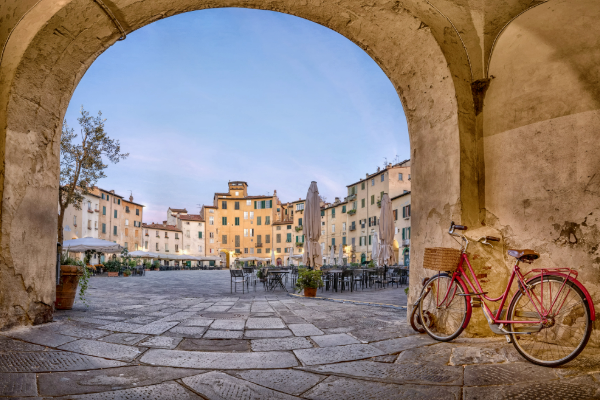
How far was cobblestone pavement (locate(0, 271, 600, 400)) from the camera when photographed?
2.16 m

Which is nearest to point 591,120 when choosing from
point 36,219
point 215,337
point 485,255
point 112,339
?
point 485,255

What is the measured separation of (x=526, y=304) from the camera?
280cm

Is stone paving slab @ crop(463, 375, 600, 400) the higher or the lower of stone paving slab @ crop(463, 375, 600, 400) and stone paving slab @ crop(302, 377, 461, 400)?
the higher

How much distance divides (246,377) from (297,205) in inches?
2101

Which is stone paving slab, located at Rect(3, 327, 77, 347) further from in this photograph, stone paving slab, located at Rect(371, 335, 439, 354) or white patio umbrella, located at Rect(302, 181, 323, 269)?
white patio umbrella, located at Rect(302, 181, 323, 269)

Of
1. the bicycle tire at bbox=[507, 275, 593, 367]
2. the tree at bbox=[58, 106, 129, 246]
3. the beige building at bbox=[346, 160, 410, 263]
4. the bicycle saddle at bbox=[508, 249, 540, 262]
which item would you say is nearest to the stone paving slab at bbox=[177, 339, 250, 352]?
the bicycle tire at bbox=[507, 275, 593, 367]

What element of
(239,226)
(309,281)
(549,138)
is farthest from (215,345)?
(239,226)

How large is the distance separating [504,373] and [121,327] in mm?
3511

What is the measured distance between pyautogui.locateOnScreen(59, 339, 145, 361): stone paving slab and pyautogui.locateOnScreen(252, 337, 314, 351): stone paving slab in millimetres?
939

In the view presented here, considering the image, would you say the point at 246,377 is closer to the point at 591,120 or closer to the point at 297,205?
the point at 591,120

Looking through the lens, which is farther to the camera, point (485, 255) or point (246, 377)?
point (485, 255)

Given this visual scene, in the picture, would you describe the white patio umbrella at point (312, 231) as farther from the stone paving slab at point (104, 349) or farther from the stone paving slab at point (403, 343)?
the stone paving slab at point (104, 349)

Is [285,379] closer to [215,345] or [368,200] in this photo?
[215,345]

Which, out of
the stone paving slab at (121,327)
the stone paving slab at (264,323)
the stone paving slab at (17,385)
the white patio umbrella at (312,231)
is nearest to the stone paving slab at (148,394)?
the stone paving slab at (17,385)
